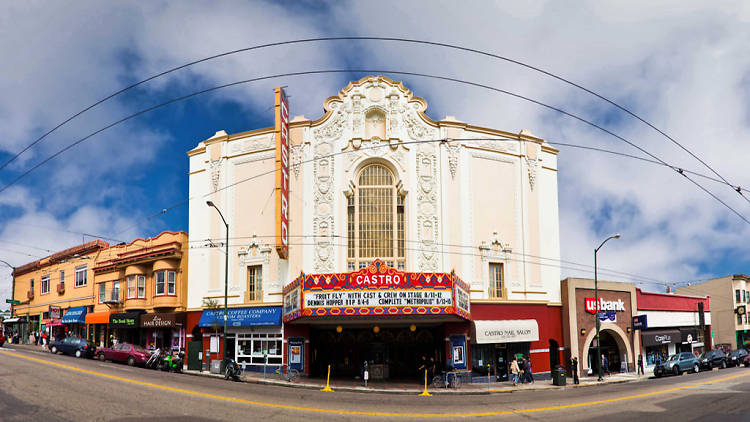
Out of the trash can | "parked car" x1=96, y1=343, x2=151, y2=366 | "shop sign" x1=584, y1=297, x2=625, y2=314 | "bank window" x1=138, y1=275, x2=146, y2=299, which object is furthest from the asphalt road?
"bank window" x1=138, y1=275, x2=146, y2=299

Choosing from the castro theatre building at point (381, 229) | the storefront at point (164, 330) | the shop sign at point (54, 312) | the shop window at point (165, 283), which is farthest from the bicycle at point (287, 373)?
the shop sign at point (54, 312)

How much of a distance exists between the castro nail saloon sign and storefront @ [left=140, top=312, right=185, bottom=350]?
41.0 ft

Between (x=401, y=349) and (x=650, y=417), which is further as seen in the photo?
(x=401, y=349)

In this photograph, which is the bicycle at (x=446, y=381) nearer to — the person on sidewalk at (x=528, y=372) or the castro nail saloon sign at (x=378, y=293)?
the castro nail saloon sign at (x=378, y=293)

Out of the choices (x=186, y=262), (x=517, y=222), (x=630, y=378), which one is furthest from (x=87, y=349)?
(x=630, y=378)

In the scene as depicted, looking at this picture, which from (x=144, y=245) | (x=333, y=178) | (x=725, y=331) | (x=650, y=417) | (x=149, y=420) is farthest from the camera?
(x=725, y=331)

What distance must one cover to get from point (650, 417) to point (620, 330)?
25.1 metres

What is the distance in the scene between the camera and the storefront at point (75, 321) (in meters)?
47.5

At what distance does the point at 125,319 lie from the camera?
4181 centimetres

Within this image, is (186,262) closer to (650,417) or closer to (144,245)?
(144,245)

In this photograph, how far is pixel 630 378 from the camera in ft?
123

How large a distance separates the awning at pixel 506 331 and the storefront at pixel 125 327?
83.5 ft

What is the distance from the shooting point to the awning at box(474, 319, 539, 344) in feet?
111

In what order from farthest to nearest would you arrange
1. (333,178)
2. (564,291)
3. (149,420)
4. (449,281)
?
(564,291) < (333,178) < (449,281) < (149,420)
